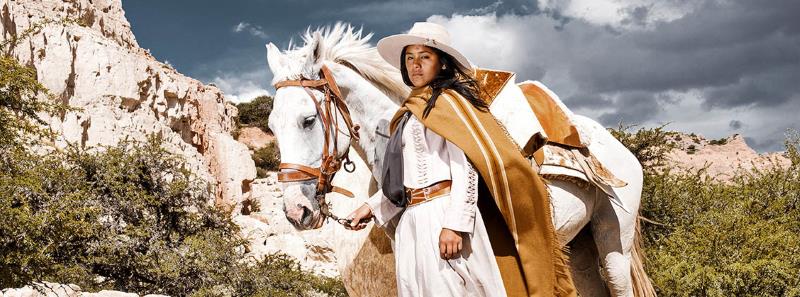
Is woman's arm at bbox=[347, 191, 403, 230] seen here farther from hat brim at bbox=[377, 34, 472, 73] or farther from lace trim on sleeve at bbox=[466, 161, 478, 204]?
hat brim at bbox=[377, 34, 472, 73]

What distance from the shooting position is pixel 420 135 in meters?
2.57

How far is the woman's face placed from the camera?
279 centimetres

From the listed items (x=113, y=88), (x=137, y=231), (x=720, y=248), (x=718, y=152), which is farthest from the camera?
(x=718, y=152)

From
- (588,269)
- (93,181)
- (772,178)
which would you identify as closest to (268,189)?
(93,181)

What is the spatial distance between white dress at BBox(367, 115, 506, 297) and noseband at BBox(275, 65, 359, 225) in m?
0.45

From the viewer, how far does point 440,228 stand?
98.2 inches

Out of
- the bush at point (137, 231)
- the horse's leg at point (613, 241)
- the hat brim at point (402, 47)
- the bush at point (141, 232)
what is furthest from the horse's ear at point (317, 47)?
the bush at point (141, 232)

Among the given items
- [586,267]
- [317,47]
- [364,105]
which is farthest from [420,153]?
[586,267]

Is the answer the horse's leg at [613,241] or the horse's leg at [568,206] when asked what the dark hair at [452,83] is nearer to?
the horse's leg at [568,206]

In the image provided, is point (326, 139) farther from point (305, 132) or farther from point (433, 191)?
point (433, 191)

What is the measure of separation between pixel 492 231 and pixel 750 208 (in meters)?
10.1

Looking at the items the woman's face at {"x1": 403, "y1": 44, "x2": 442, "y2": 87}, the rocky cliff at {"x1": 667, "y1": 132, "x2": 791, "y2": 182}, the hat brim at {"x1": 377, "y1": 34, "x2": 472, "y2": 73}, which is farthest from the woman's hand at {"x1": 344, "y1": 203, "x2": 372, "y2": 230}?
the rocky cliff at {"x1": 667, "y1": 132, "x2": 791, "y2": 182}

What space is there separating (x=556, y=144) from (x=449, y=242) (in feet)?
4.40

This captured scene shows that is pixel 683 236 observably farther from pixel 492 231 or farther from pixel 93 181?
pixel 93 181
